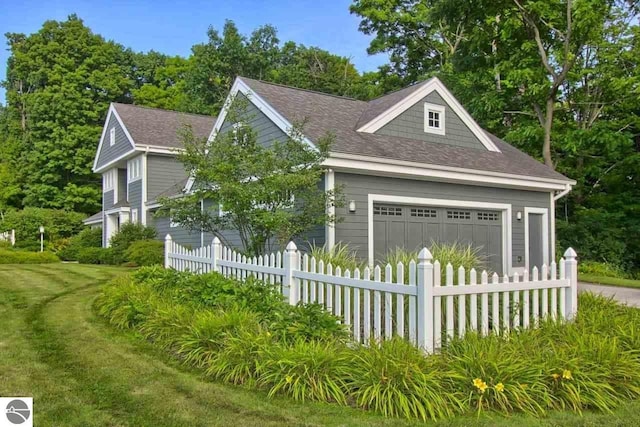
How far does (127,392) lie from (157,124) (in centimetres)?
2040

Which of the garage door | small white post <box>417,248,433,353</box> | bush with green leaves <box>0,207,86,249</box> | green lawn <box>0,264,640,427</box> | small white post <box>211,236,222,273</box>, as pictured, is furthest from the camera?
bush with green leaves <box>0,207,86,249</box>

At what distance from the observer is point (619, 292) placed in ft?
35.9

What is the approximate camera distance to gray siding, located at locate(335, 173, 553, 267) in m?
10.5

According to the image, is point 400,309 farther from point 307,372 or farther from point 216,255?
point 216,255

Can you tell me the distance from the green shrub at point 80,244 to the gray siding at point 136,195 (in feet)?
9.56

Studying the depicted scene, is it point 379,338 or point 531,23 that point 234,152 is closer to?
point 379,338

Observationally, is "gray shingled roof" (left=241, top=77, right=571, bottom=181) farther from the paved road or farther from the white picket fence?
the white picket fence

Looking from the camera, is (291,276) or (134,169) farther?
(134,169)

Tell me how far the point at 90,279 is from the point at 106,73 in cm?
2803

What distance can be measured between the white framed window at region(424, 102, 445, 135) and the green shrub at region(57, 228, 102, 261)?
15689mm

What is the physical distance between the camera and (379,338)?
15.2 ft

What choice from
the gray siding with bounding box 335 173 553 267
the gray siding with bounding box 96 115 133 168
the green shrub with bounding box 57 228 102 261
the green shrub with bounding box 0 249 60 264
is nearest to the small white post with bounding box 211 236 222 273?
the gray siding with bounding box 335 173 553 267

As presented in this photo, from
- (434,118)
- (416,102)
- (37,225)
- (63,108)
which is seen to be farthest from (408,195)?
(63,108)

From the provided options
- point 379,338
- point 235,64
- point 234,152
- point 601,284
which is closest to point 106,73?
point 235,64
